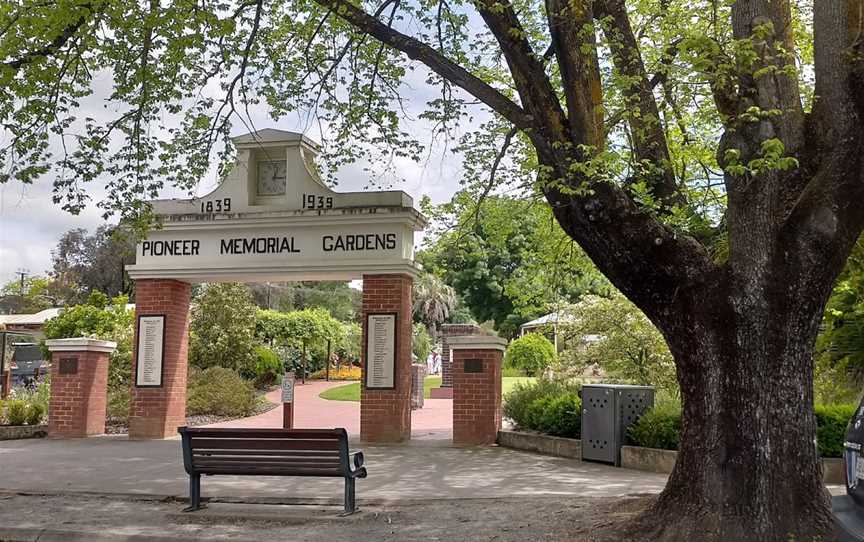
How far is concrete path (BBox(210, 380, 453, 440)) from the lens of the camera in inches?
639

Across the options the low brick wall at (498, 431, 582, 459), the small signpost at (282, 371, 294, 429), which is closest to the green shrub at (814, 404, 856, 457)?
the low brick wall at (498, 431, 582, 459)

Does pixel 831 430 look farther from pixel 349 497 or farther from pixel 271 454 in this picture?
pixel 271 454

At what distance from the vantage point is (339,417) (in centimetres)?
1867

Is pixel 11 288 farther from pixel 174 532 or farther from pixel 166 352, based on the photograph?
pixel 174 532

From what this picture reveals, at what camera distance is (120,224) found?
1030 cm

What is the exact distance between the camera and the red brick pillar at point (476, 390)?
43.9 feet

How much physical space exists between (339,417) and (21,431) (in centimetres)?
654

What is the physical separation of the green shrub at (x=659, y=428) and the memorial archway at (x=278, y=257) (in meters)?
4.05

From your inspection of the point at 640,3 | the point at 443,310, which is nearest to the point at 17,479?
the point at 640,3

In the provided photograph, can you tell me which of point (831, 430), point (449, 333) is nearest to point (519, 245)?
point (831, 430)

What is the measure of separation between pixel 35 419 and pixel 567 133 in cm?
1288

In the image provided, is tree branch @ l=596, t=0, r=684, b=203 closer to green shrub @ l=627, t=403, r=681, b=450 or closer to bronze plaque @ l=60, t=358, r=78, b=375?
green shrub @ l=627, t=403, r=681, b=450

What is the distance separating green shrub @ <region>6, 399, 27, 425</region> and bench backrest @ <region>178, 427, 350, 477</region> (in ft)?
A: 29.8

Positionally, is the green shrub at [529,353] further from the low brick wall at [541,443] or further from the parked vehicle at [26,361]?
the low brick wall at [541,443]
